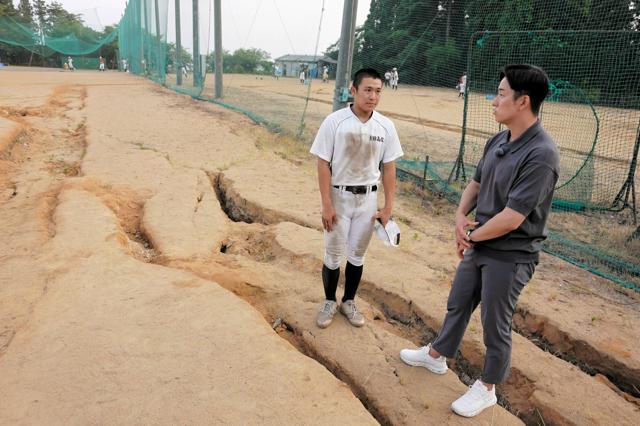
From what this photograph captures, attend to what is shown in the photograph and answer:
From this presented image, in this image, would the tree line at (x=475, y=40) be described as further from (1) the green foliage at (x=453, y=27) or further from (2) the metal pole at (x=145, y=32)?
(2) the metal pole at (x=145, y=32)

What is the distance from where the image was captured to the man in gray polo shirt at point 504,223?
6.21ft

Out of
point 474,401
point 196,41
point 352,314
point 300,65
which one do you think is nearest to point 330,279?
point 352,314

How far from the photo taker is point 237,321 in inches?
A: 109

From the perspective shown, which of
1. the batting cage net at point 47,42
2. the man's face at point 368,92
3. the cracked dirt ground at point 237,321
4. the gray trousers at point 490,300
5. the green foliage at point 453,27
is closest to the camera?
the gray trousers at point 490,300

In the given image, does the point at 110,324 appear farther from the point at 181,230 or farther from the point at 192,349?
the point at 181,230

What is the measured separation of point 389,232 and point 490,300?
806 millimetres

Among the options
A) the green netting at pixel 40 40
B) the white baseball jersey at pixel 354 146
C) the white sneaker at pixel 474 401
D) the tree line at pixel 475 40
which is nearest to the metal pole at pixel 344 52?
the tree line at pixel 475 40

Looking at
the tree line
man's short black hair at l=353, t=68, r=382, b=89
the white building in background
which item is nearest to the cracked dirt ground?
man's short black hair at l=353, t=68, r=382, b=89

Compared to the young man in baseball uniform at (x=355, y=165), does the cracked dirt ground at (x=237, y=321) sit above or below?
below

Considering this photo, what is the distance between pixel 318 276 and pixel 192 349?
149 centimetres

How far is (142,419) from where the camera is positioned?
2.01 metres

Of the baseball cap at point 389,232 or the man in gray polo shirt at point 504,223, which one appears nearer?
the man in gray polo shirt at point 504,223

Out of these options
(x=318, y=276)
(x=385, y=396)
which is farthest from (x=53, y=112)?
(x=385, y=396)

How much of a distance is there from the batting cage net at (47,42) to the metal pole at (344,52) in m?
30.5
